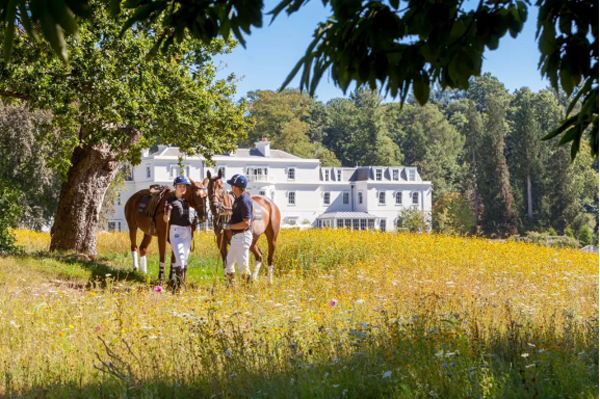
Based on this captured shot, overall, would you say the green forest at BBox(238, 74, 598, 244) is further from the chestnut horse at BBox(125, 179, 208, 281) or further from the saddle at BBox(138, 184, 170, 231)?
the saddle at BBox(138, 184, 170, 231)

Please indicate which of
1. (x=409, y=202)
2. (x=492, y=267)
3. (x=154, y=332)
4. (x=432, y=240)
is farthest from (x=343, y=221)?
(x=154, y=332)

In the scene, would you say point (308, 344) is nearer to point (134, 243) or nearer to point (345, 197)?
point (134, 243)

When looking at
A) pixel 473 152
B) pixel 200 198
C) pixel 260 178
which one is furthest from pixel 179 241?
pixel 473 152

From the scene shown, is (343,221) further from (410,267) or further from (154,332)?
(154,332)

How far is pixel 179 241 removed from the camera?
41.0 ft

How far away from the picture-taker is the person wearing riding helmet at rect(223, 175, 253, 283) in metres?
12.0

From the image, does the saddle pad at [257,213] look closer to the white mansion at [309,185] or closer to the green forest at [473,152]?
the green forest at [473,152]

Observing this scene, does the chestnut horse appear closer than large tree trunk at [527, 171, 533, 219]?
Yes

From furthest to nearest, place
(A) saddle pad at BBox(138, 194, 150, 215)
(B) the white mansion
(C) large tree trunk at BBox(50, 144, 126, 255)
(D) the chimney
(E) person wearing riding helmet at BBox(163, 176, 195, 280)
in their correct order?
(D) the chimney → (B) the white mansion → (C) large tree trunk at BBox(50, 144, 126, 255) → (A) saddle pad at BBox(138, 194, 150, 215) → (E) person wearing riding helmet at BBox(163, 176, 195, 280)

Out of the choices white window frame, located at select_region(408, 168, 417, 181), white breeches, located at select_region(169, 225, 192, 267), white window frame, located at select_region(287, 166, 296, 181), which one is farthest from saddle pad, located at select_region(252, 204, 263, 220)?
white window frame, located at select_region(408, 168, 417, 181)

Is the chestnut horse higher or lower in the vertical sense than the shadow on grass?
higher

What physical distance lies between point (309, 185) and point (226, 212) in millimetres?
59566

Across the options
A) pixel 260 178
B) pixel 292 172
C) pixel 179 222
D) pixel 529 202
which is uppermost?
pixel 292 172

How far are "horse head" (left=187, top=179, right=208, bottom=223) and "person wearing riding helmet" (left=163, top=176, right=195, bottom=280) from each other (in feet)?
0.66
